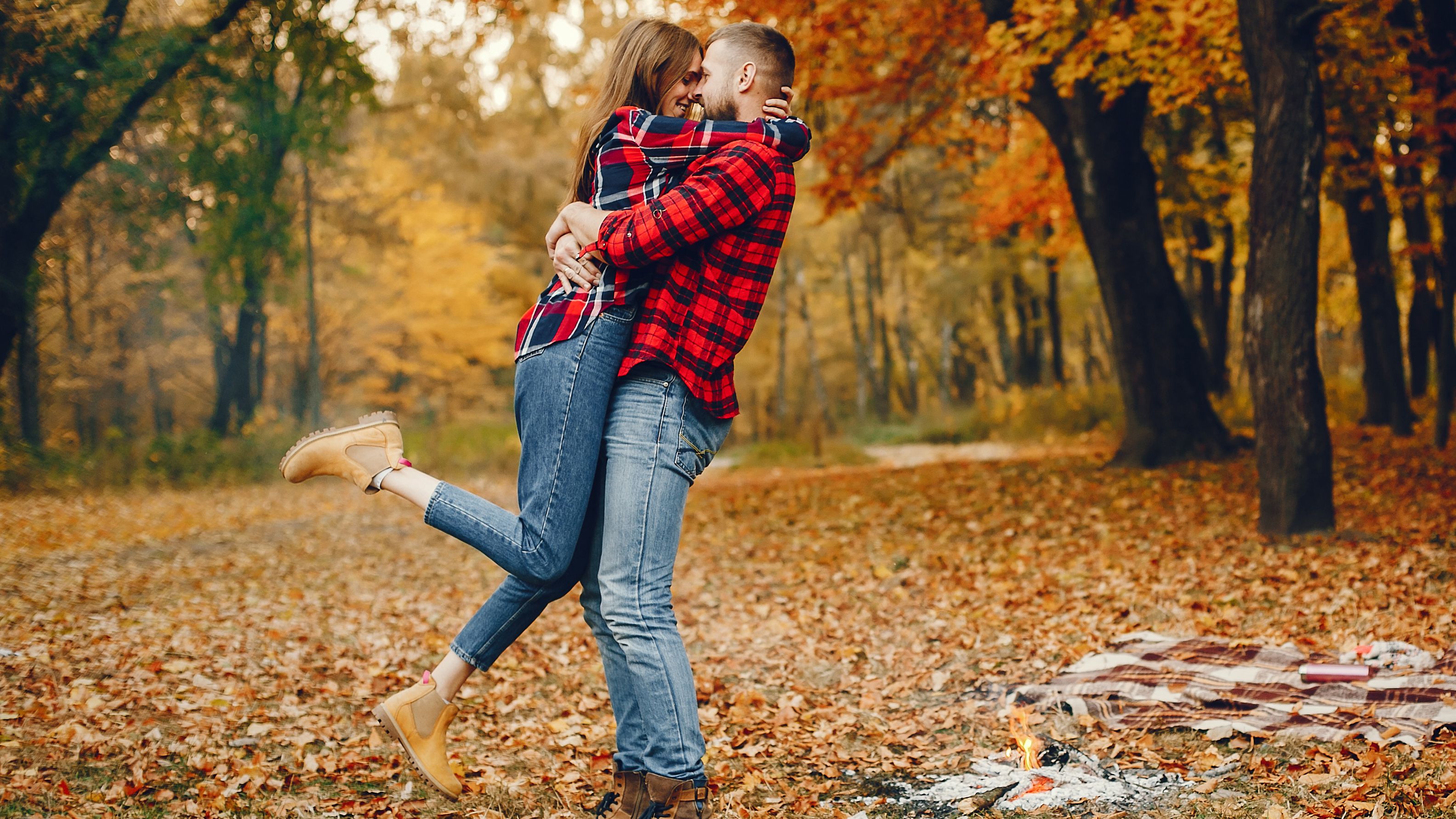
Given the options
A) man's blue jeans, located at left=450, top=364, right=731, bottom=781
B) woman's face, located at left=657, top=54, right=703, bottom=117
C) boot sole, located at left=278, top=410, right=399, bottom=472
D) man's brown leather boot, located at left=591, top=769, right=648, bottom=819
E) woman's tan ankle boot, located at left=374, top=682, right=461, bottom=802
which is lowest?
man's brown leather boot, located at left=591, top=769, right=648, bottom=819

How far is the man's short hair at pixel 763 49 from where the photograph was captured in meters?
2.37

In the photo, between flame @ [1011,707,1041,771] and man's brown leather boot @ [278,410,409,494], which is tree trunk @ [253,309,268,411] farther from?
flame @ [1011,707,1041,771]

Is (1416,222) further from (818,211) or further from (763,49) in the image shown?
(818,211)

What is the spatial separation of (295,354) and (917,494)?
58.9ft

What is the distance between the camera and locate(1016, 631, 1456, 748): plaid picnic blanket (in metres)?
2.94

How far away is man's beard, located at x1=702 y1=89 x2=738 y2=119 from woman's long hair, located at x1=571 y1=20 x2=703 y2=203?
90 mm

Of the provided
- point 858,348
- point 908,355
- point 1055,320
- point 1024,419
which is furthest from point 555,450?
point 908,355

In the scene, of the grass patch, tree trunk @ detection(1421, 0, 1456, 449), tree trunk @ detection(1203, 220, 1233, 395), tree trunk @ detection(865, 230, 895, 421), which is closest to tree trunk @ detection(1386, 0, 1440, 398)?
tree trunk @ detection(1421, 0, 1456, 449)

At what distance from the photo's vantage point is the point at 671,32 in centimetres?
241

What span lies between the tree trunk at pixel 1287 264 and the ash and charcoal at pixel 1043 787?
424 centimetres

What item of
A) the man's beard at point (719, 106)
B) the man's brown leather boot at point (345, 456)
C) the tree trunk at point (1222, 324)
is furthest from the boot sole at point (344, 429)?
the tree trunk at point (1222, 324)

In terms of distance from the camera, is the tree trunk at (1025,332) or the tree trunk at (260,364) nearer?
the tree trunk at (260,364)

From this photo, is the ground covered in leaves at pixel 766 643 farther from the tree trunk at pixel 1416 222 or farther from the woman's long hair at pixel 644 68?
the tree trunk at pixel 1416 222

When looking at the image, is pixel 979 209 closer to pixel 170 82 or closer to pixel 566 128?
pixel 566 128
